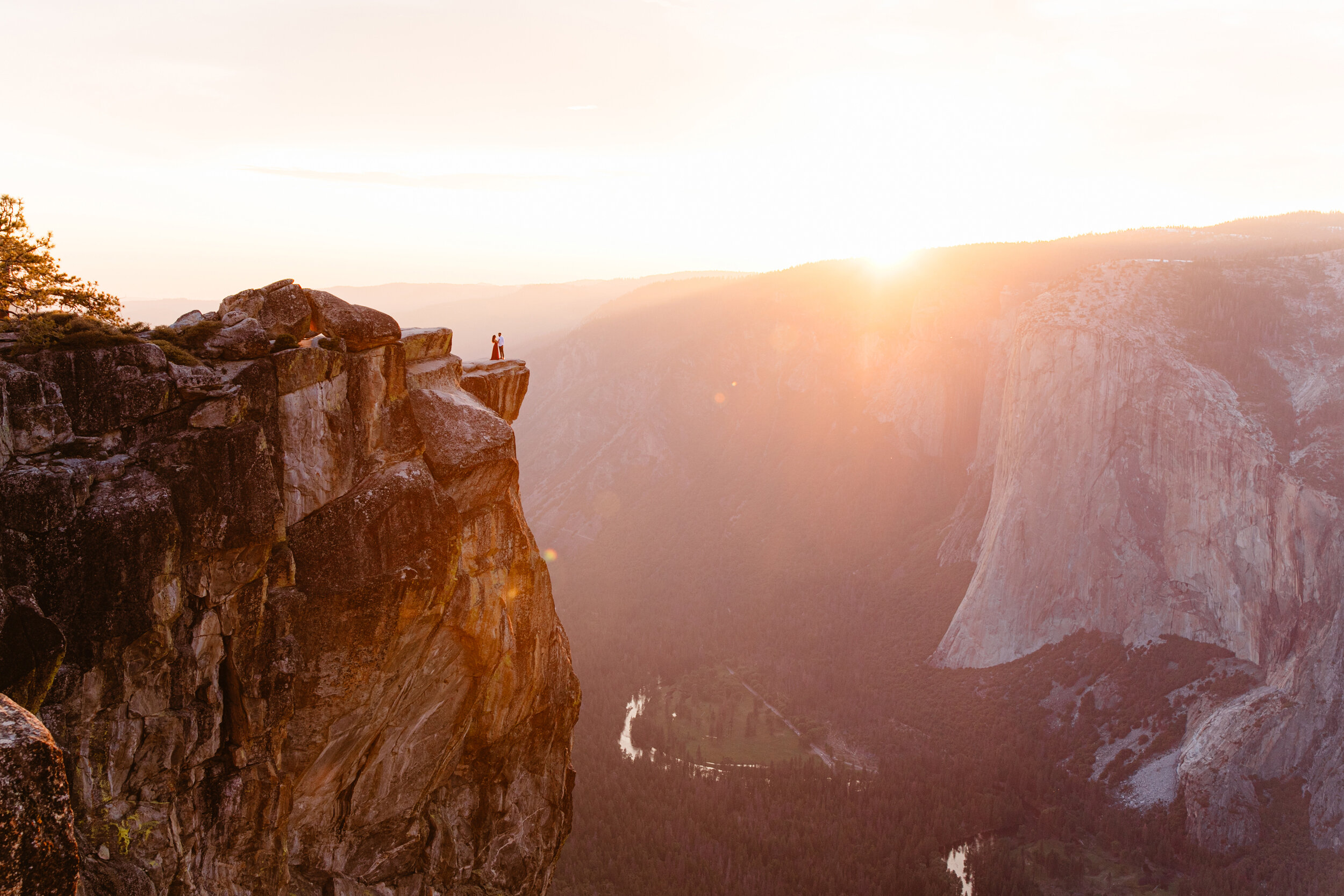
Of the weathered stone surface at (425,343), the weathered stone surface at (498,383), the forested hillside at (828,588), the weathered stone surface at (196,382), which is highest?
the weathered stone surface at (425,343)

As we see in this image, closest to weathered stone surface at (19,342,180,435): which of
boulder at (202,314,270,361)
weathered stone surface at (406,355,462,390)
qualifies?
boulder at (202,314,270,361)

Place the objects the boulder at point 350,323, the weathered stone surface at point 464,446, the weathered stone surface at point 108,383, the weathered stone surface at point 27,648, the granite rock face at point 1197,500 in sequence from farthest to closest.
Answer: the granite rock face at point 1197,500, the weathered stone surface at point 464,446, the boulder at point 350,323, the weathered stone surface at point 108,383, the weathered stone surface at point 27,648

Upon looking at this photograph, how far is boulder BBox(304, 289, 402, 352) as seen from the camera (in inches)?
795

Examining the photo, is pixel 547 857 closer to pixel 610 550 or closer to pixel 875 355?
pixel 610 550

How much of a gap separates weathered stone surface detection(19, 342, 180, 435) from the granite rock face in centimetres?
6424

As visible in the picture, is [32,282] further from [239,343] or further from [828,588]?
[828,588]

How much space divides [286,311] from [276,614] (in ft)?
23.6

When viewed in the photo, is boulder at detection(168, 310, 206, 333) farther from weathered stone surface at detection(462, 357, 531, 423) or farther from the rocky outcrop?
weathered stone surface at detection(462, 357, 531, 423)

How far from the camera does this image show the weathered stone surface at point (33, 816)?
7230 mm

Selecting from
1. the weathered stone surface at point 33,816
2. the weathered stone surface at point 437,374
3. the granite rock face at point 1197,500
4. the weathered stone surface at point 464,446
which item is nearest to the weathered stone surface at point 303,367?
the weathered stone surface at point 437,374

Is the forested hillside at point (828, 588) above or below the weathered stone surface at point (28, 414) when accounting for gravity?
below

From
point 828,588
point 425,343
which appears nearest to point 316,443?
point 425,343

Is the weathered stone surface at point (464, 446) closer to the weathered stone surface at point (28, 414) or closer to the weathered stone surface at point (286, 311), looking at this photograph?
the weathered stone surface at point (286, 311)

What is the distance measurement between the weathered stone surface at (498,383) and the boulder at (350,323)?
146 inches
